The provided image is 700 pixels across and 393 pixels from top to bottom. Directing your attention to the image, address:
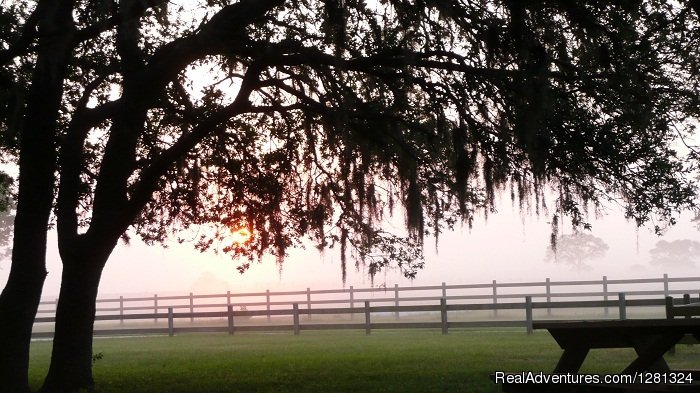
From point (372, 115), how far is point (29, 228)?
14.8 ft

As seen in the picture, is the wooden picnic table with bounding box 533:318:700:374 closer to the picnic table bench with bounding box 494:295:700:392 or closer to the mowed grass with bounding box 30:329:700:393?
the picnic table bench with bounding box 494:295:700:392

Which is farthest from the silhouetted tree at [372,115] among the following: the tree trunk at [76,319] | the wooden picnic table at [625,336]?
the wooden picnic table at [625,336]

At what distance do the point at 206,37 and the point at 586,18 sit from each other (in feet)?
13.3

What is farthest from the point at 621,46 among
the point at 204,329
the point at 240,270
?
the point at 204,329

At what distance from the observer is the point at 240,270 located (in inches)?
→ 500

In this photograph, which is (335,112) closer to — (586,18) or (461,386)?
(586,18)

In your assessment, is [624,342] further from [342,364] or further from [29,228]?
[29,228]

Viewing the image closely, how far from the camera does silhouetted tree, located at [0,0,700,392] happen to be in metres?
8.25

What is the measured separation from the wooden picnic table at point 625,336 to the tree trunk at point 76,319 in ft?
20.1

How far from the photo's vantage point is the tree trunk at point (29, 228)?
9484 millimetres

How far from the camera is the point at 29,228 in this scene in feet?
31.8

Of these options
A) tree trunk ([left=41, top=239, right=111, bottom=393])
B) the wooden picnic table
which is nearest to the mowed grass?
tree trunk ([left=41, top=239, right=111, bottom=393])

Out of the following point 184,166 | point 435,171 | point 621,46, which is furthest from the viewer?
point 184,166

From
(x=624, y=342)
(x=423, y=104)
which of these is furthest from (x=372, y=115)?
(x=624, y=342)
